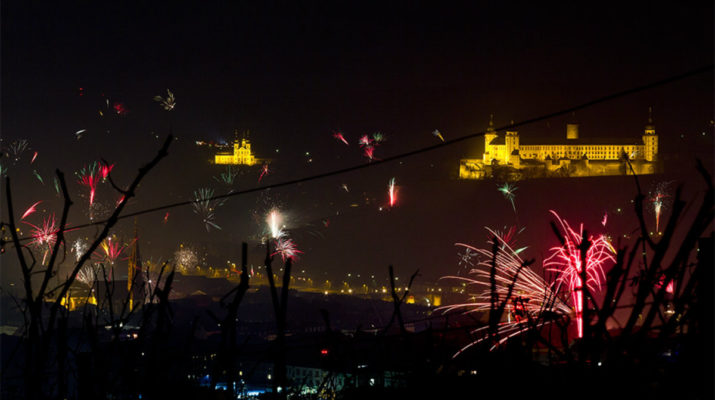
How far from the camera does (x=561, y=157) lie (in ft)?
194

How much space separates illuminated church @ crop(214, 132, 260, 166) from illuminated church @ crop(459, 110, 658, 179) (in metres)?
23.3

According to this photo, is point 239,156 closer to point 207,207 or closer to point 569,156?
point 207,207

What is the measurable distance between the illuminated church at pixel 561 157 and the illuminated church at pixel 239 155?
2331cm

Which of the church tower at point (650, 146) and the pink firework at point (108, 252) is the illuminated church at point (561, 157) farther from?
the pink firework at point (108, 252)

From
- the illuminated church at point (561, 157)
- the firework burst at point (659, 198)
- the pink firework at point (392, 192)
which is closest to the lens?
the firework burst at point (659, 198)

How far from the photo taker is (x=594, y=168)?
191 feet

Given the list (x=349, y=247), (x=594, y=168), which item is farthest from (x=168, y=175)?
(x=594, y=168)

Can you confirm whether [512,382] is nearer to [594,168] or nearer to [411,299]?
[411,299]

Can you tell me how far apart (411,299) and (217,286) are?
40.4 ft

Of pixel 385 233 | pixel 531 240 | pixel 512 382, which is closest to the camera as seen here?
pixel 512 382

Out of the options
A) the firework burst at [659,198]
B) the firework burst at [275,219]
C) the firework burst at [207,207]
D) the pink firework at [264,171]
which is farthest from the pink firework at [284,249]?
the pink firework at [264,171]

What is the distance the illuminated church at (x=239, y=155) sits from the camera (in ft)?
239

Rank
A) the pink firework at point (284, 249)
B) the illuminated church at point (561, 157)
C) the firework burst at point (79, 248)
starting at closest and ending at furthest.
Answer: the pink firework at point (284, 249) → the firework burst at point (79, 248) → the illuminated church at point (561, 157)

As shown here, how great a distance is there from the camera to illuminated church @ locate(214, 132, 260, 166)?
72.9 m
